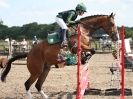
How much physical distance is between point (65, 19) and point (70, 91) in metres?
2.42

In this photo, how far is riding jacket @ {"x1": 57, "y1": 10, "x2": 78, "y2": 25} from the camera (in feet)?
35.3

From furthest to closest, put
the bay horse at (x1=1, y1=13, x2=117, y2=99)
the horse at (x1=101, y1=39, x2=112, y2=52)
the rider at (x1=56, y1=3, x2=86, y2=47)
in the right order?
the horse at (x1=101, y1=39, x2=112, y2=52) → the bay horse at (x1=1, y1=13, x2=117, y2=99) → the rider at (x1=56, y1=3, x2=86, y2=47)

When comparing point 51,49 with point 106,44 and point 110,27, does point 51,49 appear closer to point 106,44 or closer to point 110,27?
point 110,27

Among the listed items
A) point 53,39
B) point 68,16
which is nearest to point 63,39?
point 53,39

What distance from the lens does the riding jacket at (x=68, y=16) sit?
10.8 m

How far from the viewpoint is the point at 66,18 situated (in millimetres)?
11016

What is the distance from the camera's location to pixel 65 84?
14.3 metres

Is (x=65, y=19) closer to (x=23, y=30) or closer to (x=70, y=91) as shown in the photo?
(x=70, y=91)

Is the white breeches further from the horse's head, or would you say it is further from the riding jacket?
the horse's head

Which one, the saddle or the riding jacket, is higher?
the riding jacket

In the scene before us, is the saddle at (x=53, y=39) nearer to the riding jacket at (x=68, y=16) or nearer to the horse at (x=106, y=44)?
the riding jacket at (x=68, y=16)

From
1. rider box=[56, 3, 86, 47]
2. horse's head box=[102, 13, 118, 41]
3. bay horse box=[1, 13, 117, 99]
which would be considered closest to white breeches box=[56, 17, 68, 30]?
rider box=[56, 3, 86, 47]

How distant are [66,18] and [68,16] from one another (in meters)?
0.16

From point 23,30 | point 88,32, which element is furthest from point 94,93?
point 23,30
